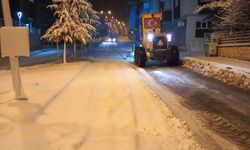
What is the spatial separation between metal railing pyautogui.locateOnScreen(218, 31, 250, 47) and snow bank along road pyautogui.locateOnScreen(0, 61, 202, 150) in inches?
500

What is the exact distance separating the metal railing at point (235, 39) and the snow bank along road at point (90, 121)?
41.7ft

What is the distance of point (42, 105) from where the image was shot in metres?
9.93

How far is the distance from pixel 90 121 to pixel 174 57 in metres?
15.2

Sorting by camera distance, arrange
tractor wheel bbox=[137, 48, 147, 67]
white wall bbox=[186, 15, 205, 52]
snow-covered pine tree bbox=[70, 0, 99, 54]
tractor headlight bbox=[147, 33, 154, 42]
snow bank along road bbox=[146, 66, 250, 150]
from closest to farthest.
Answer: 1. snow bank along road bbox=[146, 66, 250, 150]
2. tractor wheel bbox=[137, 48, 147, 67]
3. tractor headlight bbox=[147, 33, 154, 42]
4. snow-covered pine tree bbox=[70, 0, 99, 54]
5. white wall bbox=[186, 15, 205, 52]

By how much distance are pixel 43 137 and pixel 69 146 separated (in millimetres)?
782

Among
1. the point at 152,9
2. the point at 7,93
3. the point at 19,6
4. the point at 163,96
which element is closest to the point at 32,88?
the point at 7,93

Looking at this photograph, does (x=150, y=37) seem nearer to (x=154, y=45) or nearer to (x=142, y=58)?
(x=154, y=45)

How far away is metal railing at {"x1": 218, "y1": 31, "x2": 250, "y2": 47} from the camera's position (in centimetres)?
2327

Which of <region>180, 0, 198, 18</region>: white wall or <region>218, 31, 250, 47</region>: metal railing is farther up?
<region>180, 0, 198, 18</region>: white wall

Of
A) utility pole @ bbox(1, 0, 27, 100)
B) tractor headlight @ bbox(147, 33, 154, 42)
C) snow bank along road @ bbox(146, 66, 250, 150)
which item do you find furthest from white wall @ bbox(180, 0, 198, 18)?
utility pole @ bbox(1, 0, 27, 100)

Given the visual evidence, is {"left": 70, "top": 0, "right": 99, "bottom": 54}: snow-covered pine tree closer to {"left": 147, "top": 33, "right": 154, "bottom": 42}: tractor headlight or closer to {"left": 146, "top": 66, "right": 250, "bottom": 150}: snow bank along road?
{"left": 147, "top": 33, "right": 154, "bottom": 42}: tractor headlight

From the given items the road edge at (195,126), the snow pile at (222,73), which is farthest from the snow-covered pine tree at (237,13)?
the road edge at (195,126)

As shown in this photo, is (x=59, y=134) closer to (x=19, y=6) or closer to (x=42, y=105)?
(x=42, y=105)

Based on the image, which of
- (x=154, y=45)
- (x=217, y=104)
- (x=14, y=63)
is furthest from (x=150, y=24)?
(x=14, y=63)
